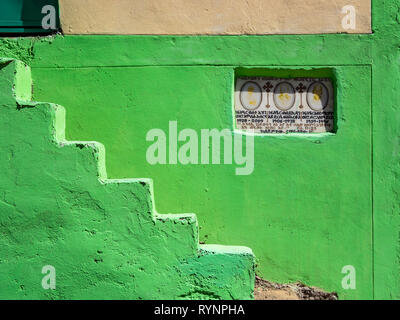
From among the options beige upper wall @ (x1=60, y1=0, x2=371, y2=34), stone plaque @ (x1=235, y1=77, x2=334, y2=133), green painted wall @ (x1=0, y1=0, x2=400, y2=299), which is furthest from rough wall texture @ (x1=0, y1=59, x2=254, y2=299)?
stone plaque @ (x1=235, y1=77, x2=334, y2=133)

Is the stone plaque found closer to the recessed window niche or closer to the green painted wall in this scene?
the recessed window niche

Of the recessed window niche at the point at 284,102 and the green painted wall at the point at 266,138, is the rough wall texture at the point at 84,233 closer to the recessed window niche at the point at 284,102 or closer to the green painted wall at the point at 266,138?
the green painted wall at the point at 266,138

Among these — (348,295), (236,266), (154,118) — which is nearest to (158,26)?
(154,118)

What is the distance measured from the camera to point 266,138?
172 inches

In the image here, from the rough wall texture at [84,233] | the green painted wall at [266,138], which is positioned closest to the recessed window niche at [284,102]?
the green painted wall at [266,138]

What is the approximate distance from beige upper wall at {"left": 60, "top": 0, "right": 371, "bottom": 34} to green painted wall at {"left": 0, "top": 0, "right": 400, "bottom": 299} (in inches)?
3.4

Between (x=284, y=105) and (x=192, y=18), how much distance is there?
107 centimetres

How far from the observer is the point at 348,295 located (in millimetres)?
4352

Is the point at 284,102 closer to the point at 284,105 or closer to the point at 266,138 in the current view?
the point at 284,105

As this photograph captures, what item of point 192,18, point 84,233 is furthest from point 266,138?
point 84,233

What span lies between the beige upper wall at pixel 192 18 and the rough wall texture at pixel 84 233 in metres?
1.06

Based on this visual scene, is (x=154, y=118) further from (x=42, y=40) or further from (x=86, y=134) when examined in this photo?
(x=42, y=40)

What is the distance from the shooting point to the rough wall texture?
371 cm

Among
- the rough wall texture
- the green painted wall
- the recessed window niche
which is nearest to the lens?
the rough wall texture
